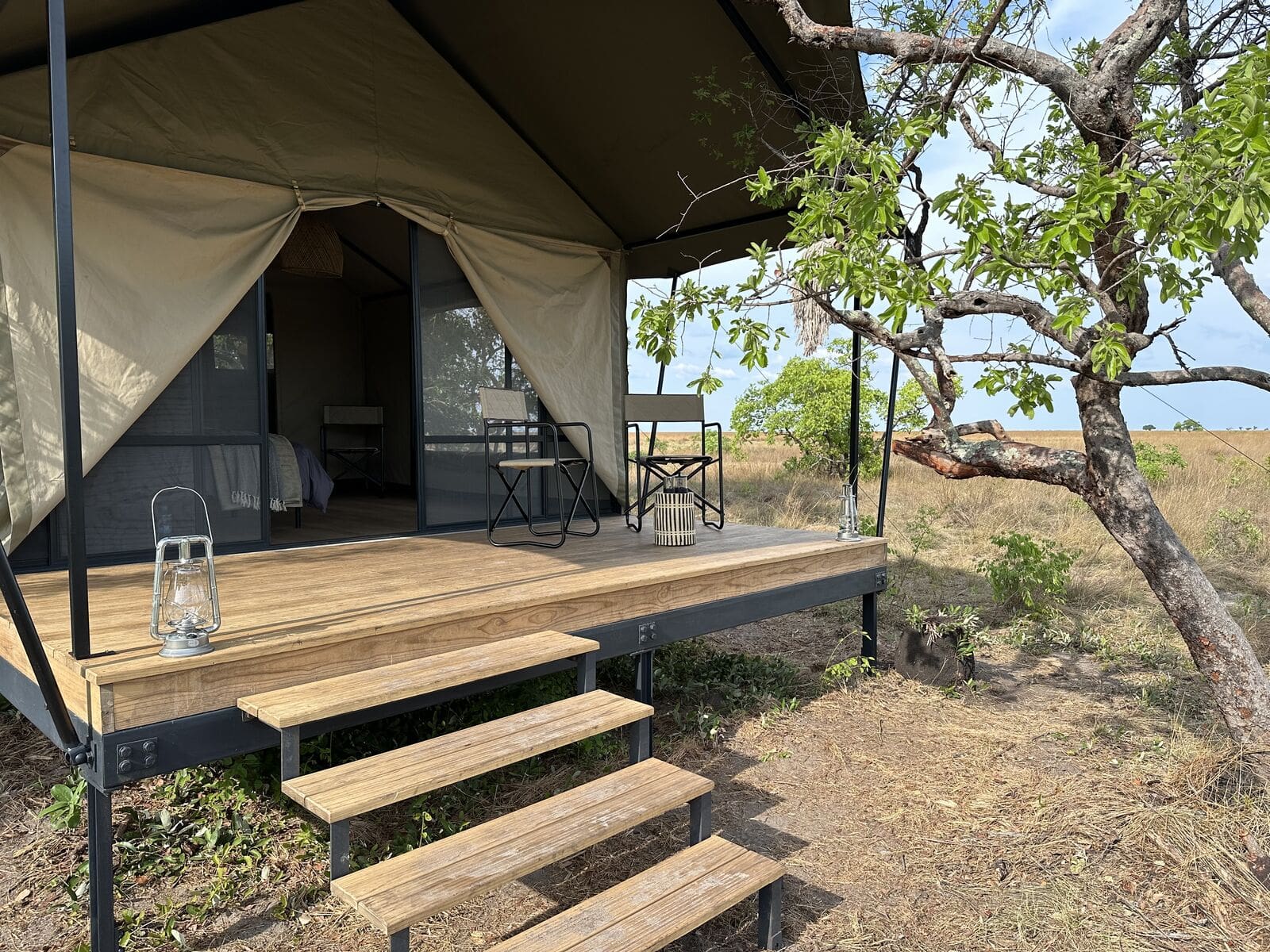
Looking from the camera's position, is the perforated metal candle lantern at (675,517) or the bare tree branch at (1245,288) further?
the perforated metal candle lantern at (675,517)

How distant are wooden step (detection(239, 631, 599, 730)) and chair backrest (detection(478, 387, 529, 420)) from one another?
1.80 metres

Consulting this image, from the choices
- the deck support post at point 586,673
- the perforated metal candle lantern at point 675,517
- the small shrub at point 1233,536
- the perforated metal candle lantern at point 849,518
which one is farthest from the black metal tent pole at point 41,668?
the small shrub at point 1233,536

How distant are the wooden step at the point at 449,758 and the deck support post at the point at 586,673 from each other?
0.19 m

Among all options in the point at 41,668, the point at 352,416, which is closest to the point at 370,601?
the point at 41,668

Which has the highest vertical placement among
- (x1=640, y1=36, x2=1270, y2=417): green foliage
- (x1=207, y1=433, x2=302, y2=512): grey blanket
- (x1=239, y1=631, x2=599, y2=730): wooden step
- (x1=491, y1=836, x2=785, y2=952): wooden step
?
(x1=640, y1=36, x2=1270, y2=417): green foliage

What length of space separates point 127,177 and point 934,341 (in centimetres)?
349

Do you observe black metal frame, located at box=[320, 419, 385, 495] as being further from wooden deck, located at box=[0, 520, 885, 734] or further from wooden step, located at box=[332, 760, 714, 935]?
wooden step, located at box=[332, 760, 714, 935]

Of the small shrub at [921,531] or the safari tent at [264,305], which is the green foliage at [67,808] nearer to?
the safari tent at [264,305]

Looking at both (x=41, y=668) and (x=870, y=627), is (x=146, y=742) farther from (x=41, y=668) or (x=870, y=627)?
(x=870, y=627)

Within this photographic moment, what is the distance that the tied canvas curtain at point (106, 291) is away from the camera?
3.44 metres

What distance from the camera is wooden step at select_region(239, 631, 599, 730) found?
2.09m

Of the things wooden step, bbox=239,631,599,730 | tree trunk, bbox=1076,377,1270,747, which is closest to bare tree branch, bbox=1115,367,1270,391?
tree trunk, bbox=1076,377,1270,747

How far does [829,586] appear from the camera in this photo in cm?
420

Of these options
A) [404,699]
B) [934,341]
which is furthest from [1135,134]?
[404,699]
